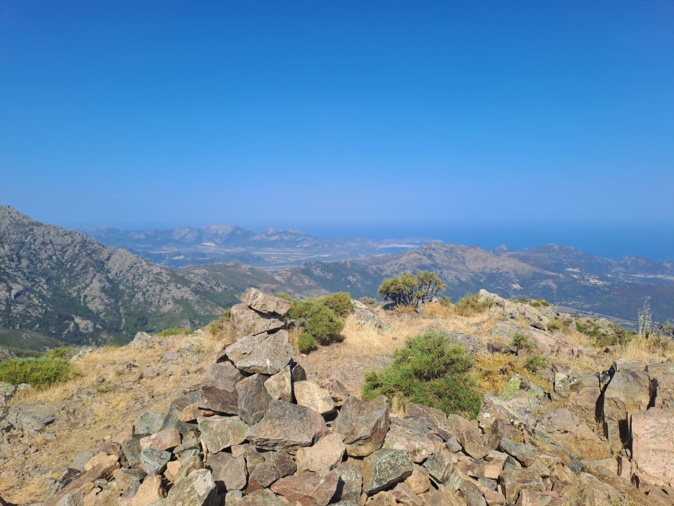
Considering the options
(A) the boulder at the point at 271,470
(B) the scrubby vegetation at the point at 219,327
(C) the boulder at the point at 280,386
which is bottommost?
(B) the scrubby vegetation at the point at 219,327

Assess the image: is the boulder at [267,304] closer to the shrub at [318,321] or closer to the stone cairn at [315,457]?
the stone cairn at [315,457]

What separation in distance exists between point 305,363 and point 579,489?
32.8 ft

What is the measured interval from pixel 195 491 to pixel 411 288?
2427 cm

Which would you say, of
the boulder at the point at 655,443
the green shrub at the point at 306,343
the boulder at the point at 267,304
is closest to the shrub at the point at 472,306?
the green shrub at the point at 306,343

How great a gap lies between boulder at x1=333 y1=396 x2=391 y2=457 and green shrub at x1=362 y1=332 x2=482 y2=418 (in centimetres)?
268

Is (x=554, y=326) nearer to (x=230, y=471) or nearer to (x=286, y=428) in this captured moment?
(x=286, y=428)

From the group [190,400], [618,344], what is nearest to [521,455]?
[190,400]

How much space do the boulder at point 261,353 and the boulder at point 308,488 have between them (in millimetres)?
2321

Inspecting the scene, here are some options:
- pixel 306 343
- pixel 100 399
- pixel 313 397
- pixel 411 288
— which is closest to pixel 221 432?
pixel 313 397

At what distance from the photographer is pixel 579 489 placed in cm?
526

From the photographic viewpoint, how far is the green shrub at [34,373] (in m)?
12.6

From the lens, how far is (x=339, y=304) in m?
19.9

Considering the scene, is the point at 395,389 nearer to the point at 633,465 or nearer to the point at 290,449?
the point at 290,449

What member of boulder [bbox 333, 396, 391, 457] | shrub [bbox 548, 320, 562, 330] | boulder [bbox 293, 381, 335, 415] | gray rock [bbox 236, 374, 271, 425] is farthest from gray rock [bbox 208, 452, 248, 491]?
shrub [bbox 548, 320, 562, 330]
